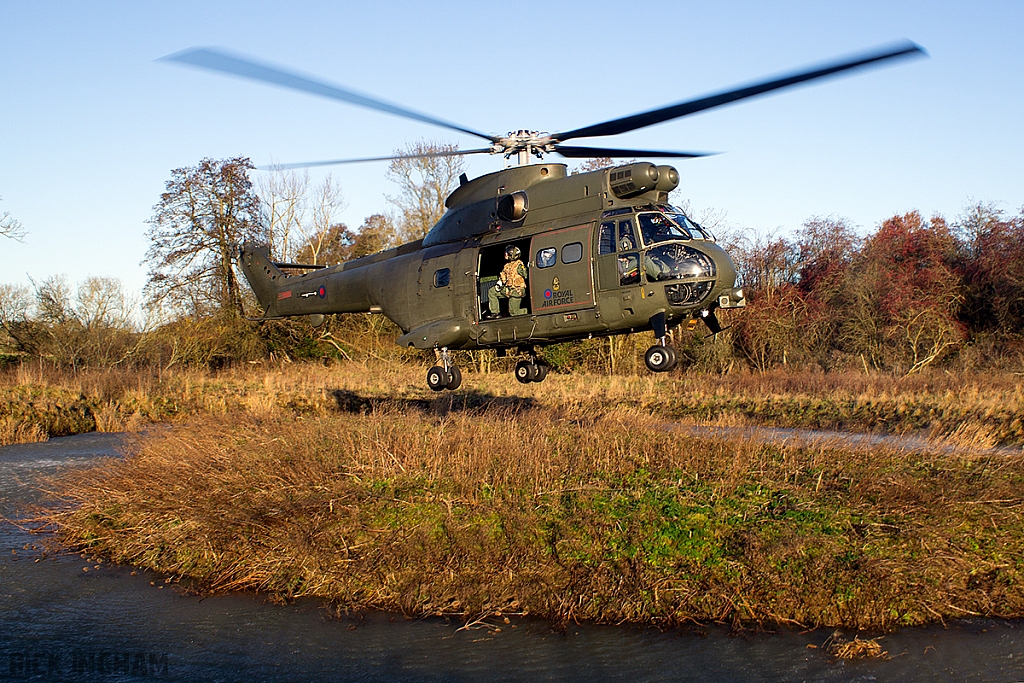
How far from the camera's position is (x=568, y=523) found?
12016 millimetres

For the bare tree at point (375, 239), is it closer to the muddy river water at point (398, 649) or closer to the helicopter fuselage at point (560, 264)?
the helicopter fuselage at point (560, 264)

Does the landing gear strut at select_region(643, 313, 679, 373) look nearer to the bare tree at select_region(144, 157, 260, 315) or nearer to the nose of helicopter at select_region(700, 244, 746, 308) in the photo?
the nose of helicopter at select_region(700, 244, 746, 308)

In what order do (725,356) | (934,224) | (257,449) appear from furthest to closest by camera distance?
(934,224) < (725,356) < (257,449)

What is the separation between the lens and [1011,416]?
2164 centimetres

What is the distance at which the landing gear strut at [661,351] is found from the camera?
14.0 metres

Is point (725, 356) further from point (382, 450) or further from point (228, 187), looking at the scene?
point (382, 450)

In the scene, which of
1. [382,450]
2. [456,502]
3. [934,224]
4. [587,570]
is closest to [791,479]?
[587,570]

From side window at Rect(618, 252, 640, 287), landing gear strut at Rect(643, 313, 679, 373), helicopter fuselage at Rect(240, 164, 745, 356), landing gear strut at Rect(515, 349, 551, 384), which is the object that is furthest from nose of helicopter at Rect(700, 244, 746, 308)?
landing gear strut at Rect(515, 349, 551, 384)

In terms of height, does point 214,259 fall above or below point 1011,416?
above

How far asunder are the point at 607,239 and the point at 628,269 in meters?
0.65

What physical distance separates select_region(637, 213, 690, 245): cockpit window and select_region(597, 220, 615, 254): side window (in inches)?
19.3

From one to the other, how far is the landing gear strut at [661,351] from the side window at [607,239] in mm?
1365

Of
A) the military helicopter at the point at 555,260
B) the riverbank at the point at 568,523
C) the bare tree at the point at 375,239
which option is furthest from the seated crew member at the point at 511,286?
the bare tree at the point at 375,239

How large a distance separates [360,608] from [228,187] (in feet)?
107
